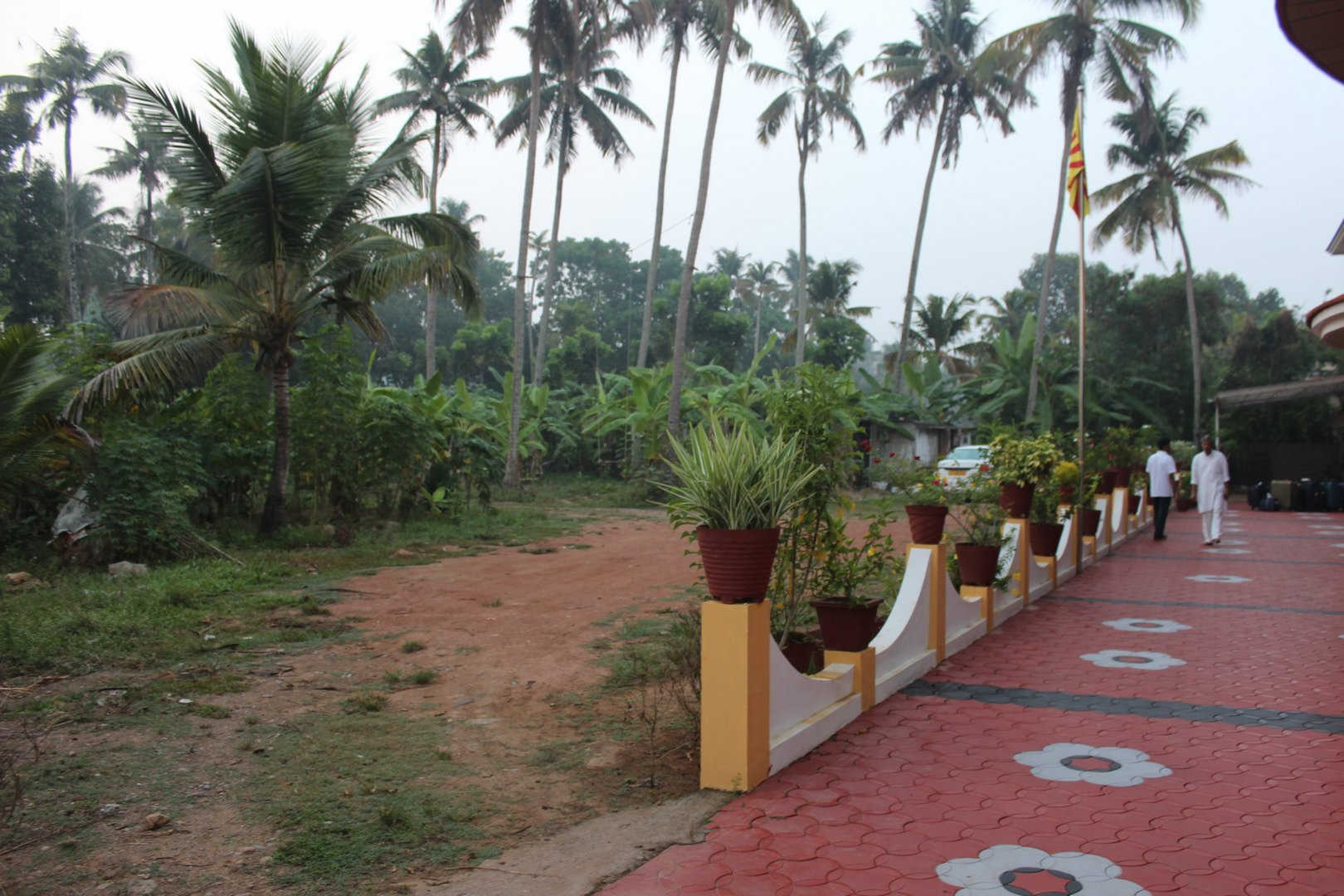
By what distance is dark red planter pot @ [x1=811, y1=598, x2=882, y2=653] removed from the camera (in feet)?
16.8

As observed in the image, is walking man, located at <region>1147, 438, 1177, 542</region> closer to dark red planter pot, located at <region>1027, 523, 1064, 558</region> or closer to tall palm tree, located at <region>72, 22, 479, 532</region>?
dark red planter pot, located at <region>1027, 523, 1064, 558</region>

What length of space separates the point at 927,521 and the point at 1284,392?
1675cm

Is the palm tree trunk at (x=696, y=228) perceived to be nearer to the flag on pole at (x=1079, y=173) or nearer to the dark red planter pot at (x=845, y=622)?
the flag on pole at (x=1079, y=173)

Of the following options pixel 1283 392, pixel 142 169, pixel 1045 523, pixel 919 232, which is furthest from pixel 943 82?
pixel 142 169

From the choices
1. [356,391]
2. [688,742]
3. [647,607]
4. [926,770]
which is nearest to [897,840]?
[926,770]

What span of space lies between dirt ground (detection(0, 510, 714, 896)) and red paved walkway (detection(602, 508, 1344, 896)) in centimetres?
81

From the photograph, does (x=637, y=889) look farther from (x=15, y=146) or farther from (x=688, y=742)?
(x=15, y=146)

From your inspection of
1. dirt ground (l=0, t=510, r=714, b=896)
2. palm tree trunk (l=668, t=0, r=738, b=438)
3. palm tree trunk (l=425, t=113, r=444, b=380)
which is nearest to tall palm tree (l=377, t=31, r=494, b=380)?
palm tree trunk (l=425, t=113, r=444, b=380)

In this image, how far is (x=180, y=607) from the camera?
26.4ft

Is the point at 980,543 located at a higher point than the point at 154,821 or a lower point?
higher

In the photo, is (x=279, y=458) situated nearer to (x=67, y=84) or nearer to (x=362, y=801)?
(x=362, y=801)

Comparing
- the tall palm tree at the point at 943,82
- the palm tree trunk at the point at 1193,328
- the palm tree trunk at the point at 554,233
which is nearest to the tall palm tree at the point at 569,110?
the palm tree trunk at the point at 554,233

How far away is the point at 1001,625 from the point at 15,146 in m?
37.5

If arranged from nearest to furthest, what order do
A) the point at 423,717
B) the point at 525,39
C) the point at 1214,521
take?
the point at 423,717, the point at 1214,521, the point at 525,39
